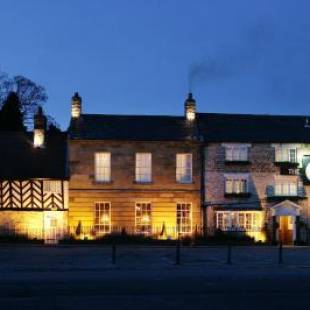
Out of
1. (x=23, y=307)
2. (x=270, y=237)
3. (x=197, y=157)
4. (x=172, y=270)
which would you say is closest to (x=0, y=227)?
(x=197, y=157)

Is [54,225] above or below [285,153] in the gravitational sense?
below

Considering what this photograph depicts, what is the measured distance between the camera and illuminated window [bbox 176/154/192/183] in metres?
44.0

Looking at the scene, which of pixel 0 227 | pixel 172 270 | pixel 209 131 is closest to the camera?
pixel 172 270

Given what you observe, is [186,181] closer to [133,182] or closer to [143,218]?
[133,182]

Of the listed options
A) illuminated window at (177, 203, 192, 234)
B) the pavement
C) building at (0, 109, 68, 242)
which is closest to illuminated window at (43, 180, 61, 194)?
building at (0, 109, 68, 242)

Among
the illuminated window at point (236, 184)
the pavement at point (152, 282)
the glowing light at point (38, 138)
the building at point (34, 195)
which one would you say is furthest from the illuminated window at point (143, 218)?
the pavement at point (152, 282)

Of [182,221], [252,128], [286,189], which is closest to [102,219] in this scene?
[182,221]

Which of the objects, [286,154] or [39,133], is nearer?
[286,154]

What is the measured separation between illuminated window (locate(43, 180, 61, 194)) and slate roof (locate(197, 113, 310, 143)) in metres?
9.24

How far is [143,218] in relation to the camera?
4325 centimetres

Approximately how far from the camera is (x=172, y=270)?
2311 cm

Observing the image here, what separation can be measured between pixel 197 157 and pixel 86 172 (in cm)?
667

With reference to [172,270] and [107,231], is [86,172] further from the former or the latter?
[172,270]

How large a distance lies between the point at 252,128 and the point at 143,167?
24.9 feet
